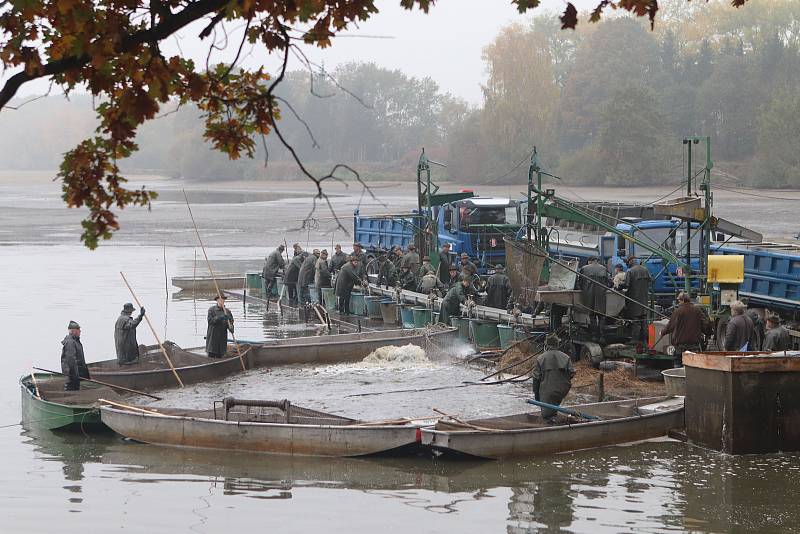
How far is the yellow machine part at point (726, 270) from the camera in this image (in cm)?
1836

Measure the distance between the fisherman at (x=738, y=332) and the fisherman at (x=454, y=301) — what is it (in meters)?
7.92

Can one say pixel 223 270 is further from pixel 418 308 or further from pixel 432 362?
pixel 432 362

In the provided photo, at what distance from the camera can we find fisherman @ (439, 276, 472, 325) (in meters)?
24.1

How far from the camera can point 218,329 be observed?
21172 millimetres

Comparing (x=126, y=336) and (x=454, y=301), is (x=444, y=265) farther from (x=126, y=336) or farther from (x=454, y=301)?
(x=126, y=336)

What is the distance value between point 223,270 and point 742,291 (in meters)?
24.2

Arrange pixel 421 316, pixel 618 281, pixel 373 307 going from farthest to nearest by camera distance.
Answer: pixel 373 307, pixel 421 316, pixel 618 281

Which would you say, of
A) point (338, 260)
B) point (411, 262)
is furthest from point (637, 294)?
point (338, 260)

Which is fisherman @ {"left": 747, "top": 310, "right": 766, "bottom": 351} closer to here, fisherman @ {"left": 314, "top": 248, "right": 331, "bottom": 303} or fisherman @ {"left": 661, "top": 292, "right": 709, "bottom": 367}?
fisherman @ {"left": 661, "top": 292, "right": 709, "bottom": 367}

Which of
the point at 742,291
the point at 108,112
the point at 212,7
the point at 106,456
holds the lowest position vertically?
the point at 106,456

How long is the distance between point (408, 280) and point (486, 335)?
5.89 metres

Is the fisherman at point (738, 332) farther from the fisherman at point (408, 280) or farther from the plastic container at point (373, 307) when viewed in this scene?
the plastic container at point (373, 307)

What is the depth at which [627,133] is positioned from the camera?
81.9 m

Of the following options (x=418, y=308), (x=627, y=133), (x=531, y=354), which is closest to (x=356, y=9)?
(x=531, y=354)
